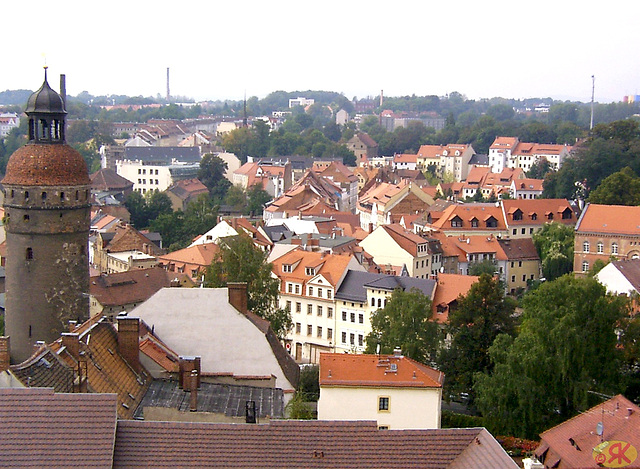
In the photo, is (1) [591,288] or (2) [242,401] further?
(1) [591,288]

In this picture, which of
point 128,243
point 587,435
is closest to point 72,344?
point 587,435

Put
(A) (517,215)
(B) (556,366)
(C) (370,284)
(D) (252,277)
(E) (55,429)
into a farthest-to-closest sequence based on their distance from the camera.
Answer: (A) (517,215) → (C) (370,284) → (D) (252,277) → (B) (556,366) → (E) (55,429)

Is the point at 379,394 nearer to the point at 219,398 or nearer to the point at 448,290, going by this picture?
the point at 219,398

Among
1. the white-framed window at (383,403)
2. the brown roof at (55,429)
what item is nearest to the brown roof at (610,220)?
the white-framed window at (383,403)

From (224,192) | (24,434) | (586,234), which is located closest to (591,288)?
(24,434)

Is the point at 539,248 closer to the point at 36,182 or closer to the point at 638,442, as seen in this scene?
the point at 638,442

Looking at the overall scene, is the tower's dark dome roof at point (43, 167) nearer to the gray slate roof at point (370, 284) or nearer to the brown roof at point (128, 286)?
the brown roof at point (128, 286)
